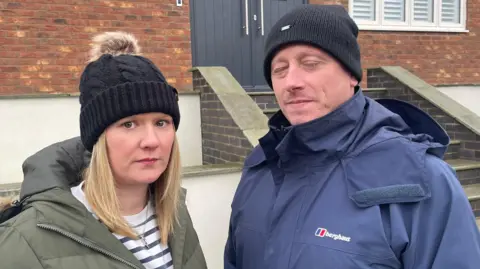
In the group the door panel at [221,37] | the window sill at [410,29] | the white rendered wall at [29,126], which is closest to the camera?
the white rendered wall at [29,126]

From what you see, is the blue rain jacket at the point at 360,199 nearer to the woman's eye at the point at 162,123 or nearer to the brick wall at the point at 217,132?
the woman's eye at the point at 162,123

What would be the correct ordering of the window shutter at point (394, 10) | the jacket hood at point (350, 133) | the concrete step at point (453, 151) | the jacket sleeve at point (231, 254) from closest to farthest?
the jacket hood at point (350, 133)
the jacket sleeve at point (231, 254)
the concrete step at point (453, 151)
the window shutter at point (394, 10)

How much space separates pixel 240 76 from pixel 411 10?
11.2ft

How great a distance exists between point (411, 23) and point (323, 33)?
6.88 metres

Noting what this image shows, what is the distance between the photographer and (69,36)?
515 cm

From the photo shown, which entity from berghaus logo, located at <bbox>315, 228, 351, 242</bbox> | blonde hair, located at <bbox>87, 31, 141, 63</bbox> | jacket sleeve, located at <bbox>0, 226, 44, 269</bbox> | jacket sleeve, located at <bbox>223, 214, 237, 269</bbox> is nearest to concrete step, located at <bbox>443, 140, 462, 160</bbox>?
jacket sleeve, located at <bbox>223, 214, 237, 269</bbox>

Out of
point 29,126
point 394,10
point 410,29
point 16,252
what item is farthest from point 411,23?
Result: point 16,252

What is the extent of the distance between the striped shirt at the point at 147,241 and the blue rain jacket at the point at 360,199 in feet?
0.98

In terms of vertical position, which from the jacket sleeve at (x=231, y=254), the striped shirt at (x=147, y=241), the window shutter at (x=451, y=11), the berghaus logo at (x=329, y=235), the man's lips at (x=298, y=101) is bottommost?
the jacket sleeve at (x=231, y=254)

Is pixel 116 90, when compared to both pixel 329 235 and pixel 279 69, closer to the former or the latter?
pixel 279 69

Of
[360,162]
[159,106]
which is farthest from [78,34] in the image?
[360,162]

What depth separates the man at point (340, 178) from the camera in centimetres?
129

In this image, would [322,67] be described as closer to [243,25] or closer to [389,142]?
[389,142]

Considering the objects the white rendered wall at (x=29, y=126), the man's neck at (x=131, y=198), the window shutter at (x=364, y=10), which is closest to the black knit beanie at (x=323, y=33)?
the man's neck at (x=131, y=198)
